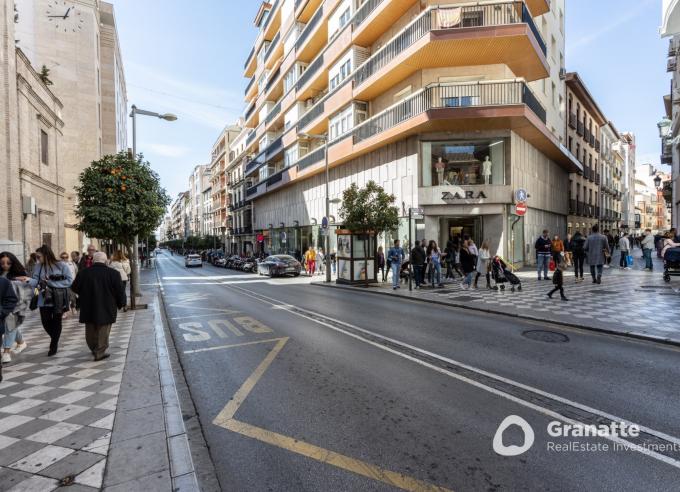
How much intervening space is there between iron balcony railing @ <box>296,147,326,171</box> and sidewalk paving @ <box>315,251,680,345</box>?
1504 centimetres

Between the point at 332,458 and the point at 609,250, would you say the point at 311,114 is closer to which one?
the point at 609,250

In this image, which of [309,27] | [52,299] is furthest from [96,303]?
[309,27]

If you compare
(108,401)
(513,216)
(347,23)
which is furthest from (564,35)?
(108,401)

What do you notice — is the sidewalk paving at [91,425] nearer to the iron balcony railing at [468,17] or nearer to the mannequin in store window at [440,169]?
the mannequin in store window at [440,169]

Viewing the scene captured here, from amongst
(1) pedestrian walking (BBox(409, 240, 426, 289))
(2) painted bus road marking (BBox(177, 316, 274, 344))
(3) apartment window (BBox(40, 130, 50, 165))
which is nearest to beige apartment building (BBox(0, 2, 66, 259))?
(3) apartment window (BBox(40, 130, 50, 165))

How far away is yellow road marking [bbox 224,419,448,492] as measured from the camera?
9.29ft

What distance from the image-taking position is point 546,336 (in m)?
7.14

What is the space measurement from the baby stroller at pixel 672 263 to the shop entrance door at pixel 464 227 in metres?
7.48

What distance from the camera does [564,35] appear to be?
32125mm

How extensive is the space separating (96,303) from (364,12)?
2284 cm

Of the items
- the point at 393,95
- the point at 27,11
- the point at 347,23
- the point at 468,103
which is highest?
the point at 27,11

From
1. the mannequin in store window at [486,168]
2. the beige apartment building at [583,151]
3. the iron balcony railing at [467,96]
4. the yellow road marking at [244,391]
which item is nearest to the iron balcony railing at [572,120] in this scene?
the beige apartment building at [583,151]

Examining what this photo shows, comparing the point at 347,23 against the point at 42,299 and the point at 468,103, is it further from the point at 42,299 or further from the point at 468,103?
the point at 42,299

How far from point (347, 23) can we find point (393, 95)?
6660 mm
